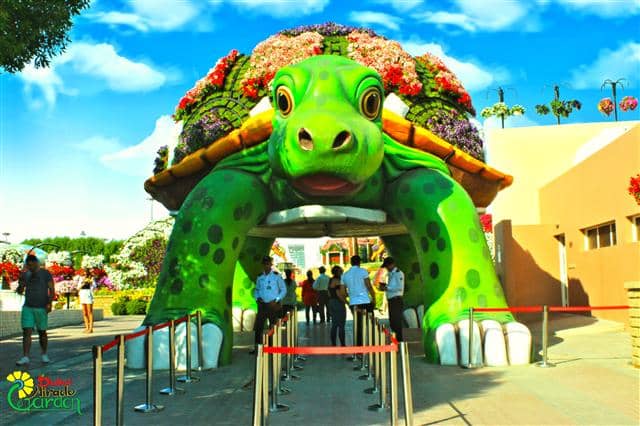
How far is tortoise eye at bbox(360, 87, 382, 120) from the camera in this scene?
25.2 ft

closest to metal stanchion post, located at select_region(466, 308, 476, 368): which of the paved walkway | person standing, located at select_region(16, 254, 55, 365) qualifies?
the paved walkway

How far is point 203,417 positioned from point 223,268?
3.03 m

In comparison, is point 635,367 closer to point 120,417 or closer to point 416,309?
point 416,309

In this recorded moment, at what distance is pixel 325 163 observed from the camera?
22.6 feet

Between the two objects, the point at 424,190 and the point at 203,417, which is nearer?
the point at 203,417

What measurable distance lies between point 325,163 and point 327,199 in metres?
1.46

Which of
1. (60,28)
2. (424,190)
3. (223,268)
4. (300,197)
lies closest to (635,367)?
(424,190)

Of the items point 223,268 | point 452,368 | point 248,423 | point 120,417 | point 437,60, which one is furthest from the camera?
point 437,60

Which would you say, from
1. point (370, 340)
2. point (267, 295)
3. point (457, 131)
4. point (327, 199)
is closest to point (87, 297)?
point (267, 295)

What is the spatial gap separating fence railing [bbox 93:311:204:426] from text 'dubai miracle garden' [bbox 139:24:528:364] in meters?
0.52

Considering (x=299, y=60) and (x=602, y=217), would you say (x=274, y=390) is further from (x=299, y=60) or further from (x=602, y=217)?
(x=602, y=217)

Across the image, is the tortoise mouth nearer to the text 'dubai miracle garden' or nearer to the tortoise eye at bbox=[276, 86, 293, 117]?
the text 'dubai miracle garden'

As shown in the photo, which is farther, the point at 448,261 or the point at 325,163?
the point at 448,261

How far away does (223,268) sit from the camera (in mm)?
8156
